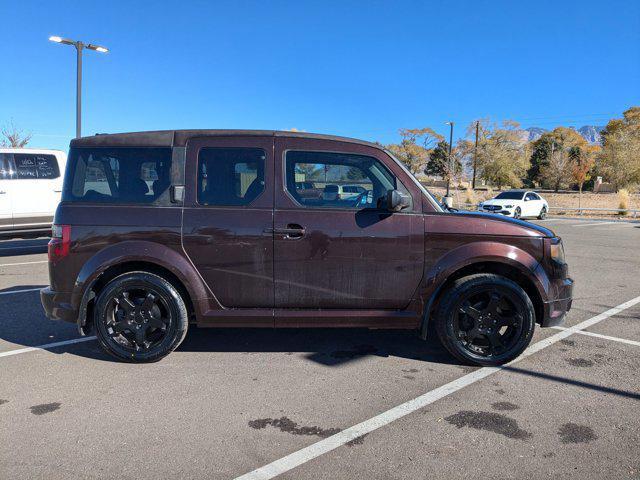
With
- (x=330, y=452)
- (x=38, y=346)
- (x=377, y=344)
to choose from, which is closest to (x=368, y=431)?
(x=330, y=452)

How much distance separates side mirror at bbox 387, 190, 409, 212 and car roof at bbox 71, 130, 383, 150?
1.87 ft

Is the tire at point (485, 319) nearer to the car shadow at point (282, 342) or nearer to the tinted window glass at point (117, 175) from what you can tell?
the car shadow at point (282, 342)

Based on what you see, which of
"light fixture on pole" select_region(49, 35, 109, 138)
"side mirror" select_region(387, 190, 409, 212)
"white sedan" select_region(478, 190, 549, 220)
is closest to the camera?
"side mirror" select_region(387, 190, 409, 212)

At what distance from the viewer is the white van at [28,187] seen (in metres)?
9.72

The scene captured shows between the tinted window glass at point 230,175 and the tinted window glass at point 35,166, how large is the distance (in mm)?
7724

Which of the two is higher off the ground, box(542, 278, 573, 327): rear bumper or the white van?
the white van

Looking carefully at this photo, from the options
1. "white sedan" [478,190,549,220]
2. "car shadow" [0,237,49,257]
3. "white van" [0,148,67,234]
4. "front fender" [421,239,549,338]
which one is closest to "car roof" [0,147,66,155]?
"white van" [0,148,67,234]

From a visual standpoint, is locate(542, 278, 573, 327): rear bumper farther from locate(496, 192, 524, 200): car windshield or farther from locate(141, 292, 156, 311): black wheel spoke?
locate(496, 192, 524, 200): car windshield

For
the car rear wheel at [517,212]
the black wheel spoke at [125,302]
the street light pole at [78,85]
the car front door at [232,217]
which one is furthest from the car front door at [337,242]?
the car rear wheel at [517,212]

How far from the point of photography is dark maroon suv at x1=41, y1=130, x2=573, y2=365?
3.93 meters

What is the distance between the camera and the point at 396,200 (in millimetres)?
3801

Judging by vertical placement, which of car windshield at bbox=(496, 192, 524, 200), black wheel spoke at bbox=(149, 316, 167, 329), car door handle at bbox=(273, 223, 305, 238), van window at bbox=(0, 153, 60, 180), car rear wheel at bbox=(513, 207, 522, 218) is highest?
car windshield at bbox=(496, 192, 524, 200)

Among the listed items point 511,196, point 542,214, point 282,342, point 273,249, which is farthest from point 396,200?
point 542,214

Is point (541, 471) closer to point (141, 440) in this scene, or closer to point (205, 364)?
point (141, 440)
